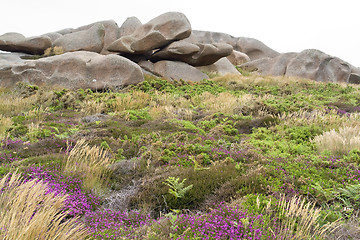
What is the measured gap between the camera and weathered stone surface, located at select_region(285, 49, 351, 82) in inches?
1125

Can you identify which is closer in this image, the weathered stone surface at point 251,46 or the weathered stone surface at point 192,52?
the weathered stone surface at point 192,52

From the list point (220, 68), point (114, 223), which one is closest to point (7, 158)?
point (114, 223)

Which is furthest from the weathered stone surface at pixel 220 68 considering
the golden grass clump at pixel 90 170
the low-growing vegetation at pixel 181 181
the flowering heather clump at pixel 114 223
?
the flowering heather clump at pixel 114 223

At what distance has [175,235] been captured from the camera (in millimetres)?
2893

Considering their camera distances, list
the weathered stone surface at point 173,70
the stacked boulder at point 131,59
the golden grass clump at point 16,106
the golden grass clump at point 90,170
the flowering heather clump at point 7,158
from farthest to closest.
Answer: the weathered stone surface at point 173,70 → the stacked boulder at point 131,59 → the golden grass clump at point 16,106 → the flowering heather clump at point 7,158 → the golden grass clump at point 90,170

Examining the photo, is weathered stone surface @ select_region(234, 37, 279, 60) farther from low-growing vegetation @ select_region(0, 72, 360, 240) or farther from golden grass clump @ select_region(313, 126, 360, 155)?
golden grass clump @ select_region(313, 126, 360, 155)

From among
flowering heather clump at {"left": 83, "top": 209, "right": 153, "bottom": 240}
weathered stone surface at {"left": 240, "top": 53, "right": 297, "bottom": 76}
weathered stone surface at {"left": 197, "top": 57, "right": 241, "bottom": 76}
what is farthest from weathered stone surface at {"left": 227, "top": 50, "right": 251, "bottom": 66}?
flowering heather clump at {"left": 83, "top": 209, "right": 153, "bottom": 240}

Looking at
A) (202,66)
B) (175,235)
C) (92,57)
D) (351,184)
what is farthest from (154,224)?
(202,66)

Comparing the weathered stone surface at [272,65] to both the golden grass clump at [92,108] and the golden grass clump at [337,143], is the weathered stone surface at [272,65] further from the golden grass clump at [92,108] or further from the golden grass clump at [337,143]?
the golden grass clump at [337,143]

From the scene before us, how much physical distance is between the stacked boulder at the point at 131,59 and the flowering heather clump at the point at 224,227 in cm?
1414

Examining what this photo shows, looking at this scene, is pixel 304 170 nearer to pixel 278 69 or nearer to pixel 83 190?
pixel 83 190

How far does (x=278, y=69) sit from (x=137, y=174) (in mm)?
28973

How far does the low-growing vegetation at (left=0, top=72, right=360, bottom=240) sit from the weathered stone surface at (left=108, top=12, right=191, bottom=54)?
1362 cm

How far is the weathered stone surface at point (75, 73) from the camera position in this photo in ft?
54.1
